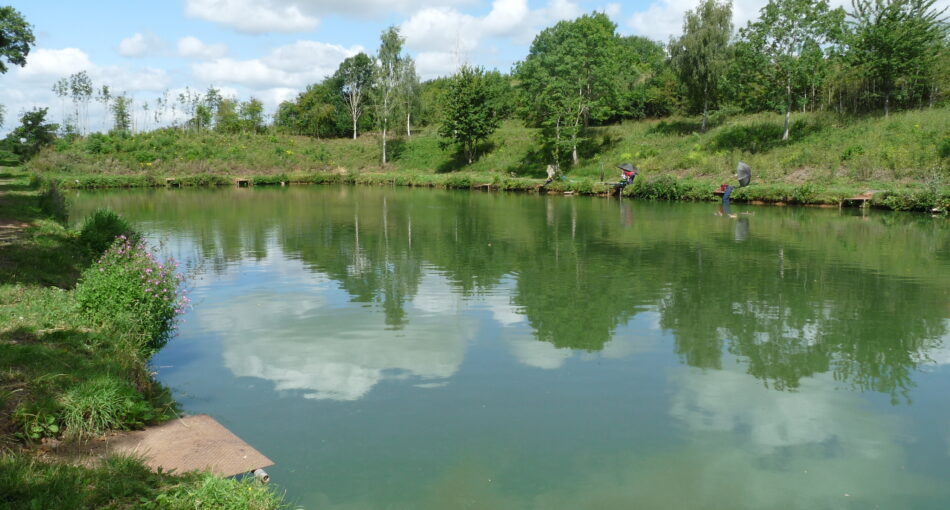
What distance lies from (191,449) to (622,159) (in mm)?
41229

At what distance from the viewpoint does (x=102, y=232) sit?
14.2m

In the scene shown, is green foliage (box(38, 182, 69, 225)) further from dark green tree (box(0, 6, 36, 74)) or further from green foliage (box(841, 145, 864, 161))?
green foliage (box(841, 145, 864, 161))

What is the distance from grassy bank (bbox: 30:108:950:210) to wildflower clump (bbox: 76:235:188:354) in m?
28.3

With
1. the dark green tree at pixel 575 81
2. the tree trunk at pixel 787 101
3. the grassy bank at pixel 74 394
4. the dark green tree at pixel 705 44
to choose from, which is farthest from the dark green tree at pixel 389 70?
the grassy bank at pixel 74 394

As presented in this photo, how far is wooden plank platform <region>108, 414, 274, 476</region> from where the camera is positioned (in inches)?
213

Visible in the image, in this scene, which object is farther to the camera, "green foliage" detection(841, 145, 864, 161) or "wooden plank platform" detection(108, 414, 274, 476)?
"green foliage" detection(841, 145, 864, 161)

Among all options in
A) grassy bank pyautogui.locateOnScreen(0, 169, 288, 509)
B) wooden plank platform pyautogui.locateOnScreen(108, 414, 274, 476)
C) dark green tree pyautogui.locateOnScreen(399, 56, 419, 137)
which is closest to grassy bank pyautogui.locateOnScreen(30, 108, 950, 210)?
dark green tree pyautogui.locateOnScreen(399, 56, 419, 137)

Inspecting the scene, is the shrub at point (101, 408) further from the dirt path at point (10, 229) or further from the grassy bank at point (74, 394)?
the dirt path at point (10, 229)

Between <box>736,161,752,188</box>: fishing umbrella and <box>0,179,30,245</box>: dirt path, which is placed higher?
<box>736,161,752,188</box>: fishing umbrella

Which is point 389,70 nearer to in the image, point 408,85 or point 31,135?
point 408,85

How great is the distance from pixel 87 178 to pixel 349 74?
2982 cm

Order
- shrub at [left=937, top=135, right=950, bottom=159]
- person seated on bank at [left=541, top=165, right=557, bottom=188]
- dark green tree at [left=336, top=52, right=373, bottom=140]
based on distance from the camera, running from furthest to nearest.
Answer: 1. dark green tree at [left=336, top=52, right=373, bottom=140]
2. person seated on bank at [left=541, top=165, right=557, bottom=188]
3. shrub at [left=937, top=135, right=950, bottom=159]

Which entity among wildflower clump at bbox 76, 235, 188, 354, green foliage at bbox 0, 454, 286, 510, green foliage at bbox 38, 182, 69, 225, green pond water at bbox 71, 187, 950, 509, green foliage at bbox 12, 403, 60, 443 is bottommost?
green pond water at bbox 71, 187, 950, 509

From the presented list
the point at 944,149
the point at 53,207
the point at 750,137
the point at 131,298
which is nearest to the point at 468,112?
the point at 750,137
